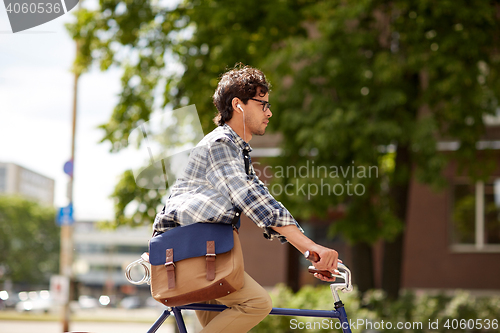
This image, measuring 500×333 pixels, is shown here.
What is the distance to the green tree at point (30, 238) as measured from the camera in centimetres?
3841

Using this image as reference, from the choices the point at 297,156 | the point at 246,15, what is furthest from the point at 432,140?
the point at 246,15

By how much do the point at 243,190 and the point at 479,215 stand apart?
606 inches

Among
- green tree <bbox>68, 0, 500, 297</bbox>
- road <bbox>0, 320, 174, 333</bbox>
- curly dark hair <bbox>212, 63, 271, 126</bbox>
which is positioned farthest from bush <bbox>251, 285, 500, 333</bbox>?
road <bbox>0, 320, 174, 333</bbox>

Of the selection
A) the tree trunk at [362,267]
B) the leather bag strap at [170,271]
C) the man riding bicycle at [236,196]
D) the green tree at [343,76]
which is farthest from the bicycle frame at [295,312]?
the tree trunk at [362,267]

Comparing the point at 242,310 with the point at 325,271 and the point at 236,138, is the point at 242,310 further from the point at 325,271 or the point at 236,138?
the point at 236,138

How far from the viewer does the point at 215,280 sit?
202 centimetres

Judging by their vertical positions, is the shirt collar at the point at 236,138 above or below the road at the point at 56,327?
above

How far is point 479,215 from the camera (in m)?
15.8

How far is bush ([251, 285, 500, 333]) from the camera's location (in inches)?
287

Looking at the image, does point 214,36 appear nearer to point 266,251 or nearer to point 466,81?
point 466,81

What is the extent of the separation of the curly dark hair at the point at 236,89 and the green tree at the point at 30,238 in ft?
123

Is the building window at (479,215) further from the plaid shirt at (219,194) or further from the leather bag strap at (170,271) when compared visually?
the leather bag strap at (170,271)

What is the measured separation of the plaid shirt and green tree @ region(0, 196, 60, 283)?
3747 centimetres

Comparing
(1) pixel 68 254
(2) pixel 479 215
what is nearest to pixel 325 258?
(1) pixel 68 254
